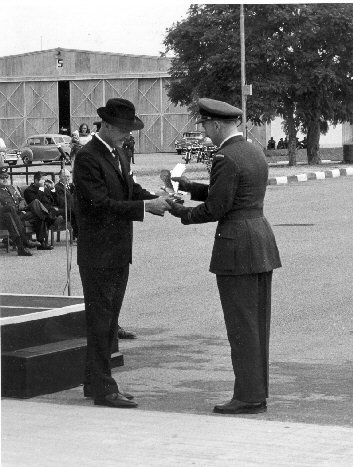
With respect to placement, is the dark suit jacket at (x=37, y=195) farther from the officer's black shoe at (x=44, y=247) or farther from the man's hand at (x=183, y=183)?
the man's hand at (x=183, y=183)

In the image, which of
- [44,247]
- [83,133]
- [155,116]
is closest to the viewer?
[83,133]

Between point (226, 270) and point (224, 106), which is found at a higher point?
point (224, 106)

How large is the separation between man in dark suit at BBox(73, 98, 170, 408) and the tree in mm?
35352

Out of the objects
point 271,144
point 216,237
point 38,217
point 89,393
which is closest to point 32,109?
point 38,217

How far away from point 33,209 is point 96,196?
35.2ft

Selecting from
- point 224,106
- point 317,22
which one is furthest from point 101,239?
point 317,22

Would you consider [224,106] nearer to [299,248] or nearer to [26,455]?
[26,455]

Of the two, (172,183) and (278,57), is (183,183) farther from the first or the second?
(278,57)

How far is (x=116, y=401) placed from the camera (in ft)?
22.7

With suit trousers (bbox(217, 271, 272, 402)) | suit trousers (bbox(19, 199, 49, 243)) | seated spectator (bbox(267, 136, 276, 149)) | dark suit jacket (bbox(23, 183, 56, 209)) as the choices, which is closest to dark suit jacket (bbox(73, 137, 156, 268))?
suit trousers (bbox(217, 271, 272, 402))

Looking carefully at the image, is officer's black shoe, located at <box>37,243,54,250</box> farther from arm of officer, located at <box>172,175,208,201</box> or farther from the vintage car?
the vintage car

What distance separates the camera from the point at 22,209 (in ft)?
58.1

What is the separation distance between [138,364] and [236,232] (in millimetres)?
2049

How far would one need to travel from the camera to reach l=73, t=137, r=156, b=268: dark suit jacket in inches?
271
